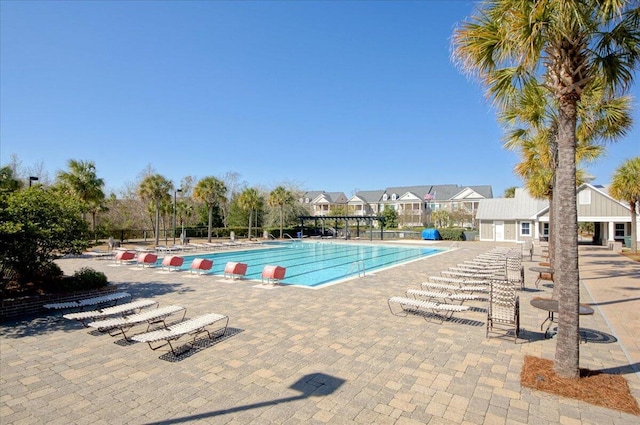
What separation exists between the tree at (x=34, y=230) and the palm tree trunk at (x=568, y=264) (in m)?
10.0

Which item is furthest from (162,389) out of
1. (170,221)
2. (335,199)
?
(335,199)

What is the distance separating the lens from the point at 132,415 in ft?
13.2

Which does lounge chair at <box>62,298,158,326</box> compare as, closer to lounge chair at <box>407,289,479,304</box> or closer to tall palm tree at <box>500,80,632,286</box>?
lounge chair at <box>407,289,479,304</box>

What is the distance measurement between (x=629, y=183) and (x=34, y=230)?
30314mm

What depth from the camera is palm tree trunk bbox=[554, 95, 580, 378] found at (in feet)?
15.4

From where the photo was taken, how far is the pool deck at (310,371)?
407 centimetres

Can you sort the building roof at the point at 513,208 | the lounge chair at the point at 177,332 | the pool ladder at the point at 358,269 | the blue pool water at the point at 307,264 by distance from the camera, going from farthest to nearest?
the building roof at the point at 513,208 < the blue pool water at the point at 307,264 < the pool ladder at the point at 358,269 < the lounge chair at the point at 177,332

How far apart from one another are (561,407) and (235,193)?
52710 millimetres

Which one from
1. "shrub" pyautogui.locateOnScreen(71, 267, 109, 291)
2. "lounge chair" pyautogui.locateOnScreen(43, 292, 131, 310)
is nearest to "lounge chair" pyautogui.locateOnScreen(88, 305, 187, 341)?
"lounge chair" pyautogui.locateOnScreen(43, 292, 131, 310)

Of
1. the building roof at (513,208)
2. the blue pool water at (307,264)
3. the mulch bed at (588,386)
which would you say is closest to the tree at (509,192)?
the building roof at (513,208)

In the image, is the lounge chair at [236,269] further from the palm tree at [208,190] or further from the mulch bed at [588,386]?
the palm tree at [208,190]

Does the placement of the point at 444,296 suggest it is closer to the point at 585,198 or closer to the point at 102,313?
the point at 102,313

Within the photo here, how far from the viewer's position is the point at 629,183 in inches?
896

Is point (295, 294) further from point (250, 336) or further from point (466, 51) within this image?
point (466, 51)
